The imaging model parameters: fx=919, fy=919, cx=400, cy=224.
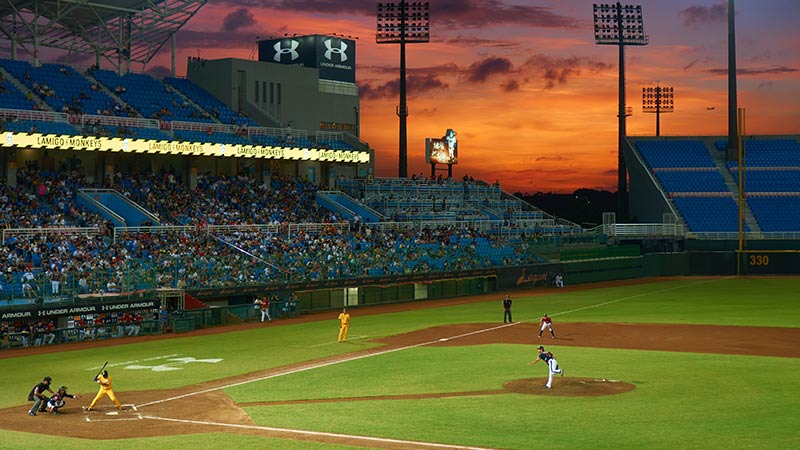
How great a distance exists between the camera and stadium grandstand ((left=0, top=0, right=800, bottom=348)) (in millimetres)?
41875

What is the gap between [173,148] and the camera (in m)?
54.9

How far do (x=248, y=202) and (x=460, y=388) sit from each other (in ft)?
115

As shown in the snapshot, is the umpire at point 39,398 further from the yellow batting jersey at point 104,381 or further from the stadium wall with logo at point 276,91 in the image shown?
the stadium wall with logo at point 276,91

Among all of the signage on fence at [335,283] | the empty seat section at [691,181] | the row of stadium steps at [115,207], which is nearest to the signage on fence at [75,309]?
the signage on fence at [335,283]

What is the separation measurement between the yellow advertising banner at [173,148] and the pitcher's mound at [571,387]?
3241 cm

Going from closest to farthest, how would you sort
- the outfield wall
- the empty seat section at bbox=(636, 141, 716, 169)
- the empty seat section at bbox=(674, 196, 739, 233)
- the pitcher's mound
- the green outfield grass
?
the green outfield grass, the pitcher's mound, the outfield wall, the empty seat section at bbox=(674, 196, 739, 233), the empty seat section at bbox=(636, 141, 716, 169)

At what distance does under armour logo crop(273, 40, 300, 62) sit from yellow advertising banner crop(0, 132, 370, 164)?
13.4 m

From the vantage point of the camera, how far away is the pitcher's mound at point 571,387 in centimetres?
2397

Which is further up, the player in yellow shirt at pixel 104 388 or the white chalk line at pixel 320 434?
the player in yellow shirt at pixel 104 388

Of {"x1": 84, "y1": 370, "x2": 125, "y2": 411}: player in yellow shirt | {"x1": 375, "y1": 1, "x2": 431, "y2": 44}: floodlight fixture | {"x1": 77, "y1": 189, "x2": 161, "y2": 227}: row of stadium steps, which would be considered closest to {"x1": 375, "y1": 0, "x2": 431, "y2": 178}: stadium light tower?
{"x1": 375, "y1": 1, "x2": 431, "y2": 44}: floodlight fixture

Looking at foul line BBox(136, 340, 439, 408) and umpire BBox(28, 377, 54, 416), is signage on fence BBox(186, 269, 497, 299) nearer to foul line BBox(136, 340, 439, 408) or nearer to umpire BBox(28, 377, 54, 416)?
foul line BBox(136, 340, 439, 408)

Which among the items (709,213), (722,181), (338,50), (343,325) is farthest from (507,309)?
(722,181)

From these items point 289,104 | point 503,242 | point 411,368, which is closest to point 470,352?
point 411,368

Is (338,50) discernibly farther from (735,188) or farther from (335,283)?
(735,188)
